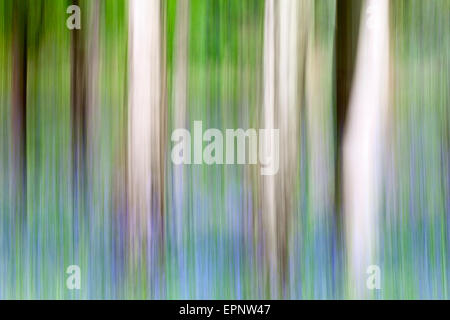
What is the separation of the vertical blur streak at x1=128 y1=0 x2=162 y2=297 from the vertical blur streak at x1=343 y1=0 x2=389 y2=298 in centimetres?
39

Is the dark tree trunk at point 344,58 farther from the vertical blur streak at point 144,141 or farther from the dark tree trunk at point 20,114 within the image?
the dark tree trunk at point 20,114

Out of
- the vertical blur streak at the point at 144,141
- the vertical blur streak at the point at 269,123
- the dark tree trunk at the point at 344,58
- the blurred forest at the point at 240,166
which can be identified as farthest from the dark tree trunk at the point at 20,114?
the dark tree trunk at the point at 344,58

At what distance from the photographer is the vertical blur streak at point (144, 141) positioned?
776 millimetres

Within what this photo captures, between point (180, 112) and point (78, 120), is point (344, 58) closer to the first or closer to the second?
point (180, 112)

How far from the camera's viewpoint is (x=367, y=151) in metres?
0.77

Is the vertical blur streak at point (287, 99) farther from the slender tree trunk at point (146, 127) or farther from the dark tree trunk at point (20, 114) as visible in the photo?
the dark tree trunk at point (20, 114)

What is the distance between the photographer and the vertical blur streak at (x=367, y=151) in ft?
2.52

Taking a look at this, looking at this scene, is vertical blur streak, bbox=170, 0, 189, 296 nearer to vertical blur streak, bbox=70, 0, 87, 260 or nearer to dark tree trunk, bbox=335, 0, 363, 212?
vertical blur streak, bbox=70, 0, 87, 260

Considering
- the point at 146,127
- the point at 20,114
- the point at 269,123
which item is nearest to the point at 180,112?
the point at 146,127

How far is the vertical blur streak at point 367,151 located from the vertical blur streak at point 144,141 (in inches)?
15.3

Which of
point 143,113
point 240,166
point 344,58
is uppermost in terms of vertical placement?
point 344,58

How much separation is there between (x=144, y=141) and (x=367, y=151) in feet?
1.47

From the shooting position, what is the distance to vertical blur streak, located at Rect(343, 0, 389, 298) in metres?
0.77
